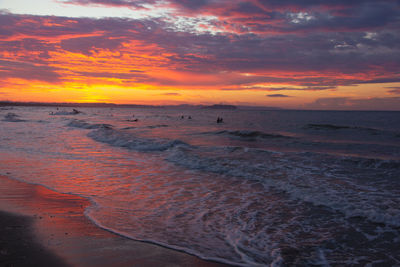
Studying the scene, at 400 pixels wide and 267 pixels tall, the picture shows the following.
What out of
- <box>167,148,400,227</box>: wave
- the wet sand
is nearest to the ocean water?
<box>167,148,400,227</box>: wave

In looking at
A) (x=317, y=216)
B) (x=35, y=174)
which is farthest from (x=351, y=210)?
(x=35, y=174)

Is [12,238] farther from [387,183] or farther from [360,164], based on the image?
[360,164]

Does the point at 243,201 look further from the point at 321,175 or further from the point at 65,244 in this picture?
the point at 321,175

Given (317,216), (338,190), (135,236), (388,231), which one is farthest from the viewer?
(338,190)

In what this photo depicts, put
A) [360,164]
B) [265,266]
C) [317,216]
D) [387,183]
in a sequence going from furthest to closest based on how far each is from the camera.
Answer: [360,164] < [387,183] < [317,216] < [265,266]

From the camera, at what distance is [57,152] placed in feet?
49.8

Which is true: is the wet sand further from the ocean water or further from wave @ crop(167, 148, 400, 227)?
wave @ crop(167, 148, 400, 227)

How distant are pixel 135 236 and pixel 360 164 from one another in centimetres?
1151

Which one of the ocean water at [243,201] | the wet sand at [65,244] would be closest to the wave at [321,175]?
the ocean water at [243,201]

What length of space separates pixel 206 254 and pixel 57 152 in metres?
13.1

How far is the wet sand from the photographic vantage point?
4090 mm

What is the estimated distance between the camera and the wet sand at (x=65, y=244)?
13.4ft

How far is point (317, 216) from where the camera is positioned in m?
6.57

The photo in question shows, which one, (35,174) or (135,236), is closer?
(135,236)
